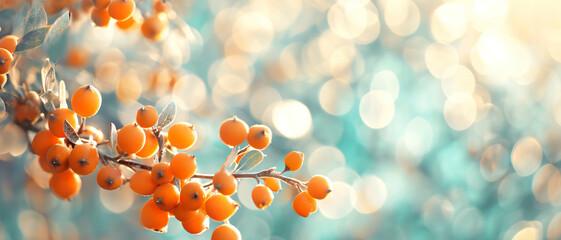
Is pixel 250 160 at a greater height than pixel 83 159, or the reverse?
pixel 250 160

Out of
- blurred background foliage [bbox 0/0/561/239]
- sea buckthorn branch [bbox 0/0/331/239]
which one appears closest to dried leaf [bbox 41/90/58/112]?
sea buckthorn branch [bbox 0/0/331/239]

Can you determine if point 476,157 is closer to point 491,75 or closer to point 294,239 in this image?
point 491,75

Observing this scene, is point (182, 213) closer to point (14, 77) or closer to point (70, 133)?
point (70, 133)

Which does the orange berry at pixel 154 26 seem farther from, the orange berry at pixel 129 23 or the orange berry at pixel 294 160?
the orange berry at pixel 294 160

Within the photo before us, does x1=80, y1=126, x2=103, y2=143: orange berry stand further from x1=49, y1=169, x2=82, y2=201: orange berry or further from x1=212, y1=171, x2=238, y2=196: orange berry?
x1=212, y1=171, x2=238, y2=196: orange berry

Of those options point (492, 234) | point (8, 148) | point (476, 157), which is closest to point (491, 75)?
point (476, 157)

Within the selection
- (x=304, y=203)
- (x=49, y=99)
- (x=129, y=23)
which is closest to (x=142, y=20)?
(x=129, y=23)

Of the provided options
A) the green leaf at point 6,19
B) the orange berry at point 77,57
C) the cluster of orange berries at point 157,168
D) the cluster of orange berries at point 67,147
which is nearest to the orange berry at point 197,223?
the cluster of orange berries at point 157,168
